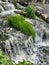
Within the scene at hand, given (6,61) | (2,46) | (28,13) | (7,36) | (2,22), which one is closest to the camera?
(6,61)

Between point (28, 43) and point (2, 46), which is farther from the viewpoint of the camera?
point (28, 43)

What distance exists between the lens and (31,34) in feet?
47.4

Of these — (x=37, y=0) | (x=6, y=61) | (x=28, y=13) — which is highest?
(x=6, y=61)

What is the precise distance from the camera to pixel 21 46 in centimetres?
1270

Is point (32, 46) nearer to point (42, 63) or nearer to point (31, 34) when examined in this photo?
point (31, 34)

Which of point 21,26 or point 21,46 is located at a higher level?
point 21,26

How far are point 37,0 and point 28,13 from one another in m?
13.4

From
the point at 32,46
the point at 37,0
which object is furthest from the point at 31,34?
the point at 37,0

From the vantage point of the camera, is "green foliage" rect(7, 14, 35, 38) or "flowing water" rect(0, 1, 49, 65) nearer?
"flowing water" rect(0, 1, 49, 65)

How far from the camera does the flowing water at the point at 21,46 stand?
1184cm

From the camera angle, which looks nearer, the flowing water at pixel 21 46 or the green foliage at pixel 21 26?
the flowing water at pixel 21 46

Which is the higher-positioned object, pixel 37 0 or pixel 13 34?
pixel 13 34

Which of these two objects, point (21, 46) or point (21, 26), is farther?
point (21, 26)

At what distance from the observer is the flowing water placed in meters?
11.8
